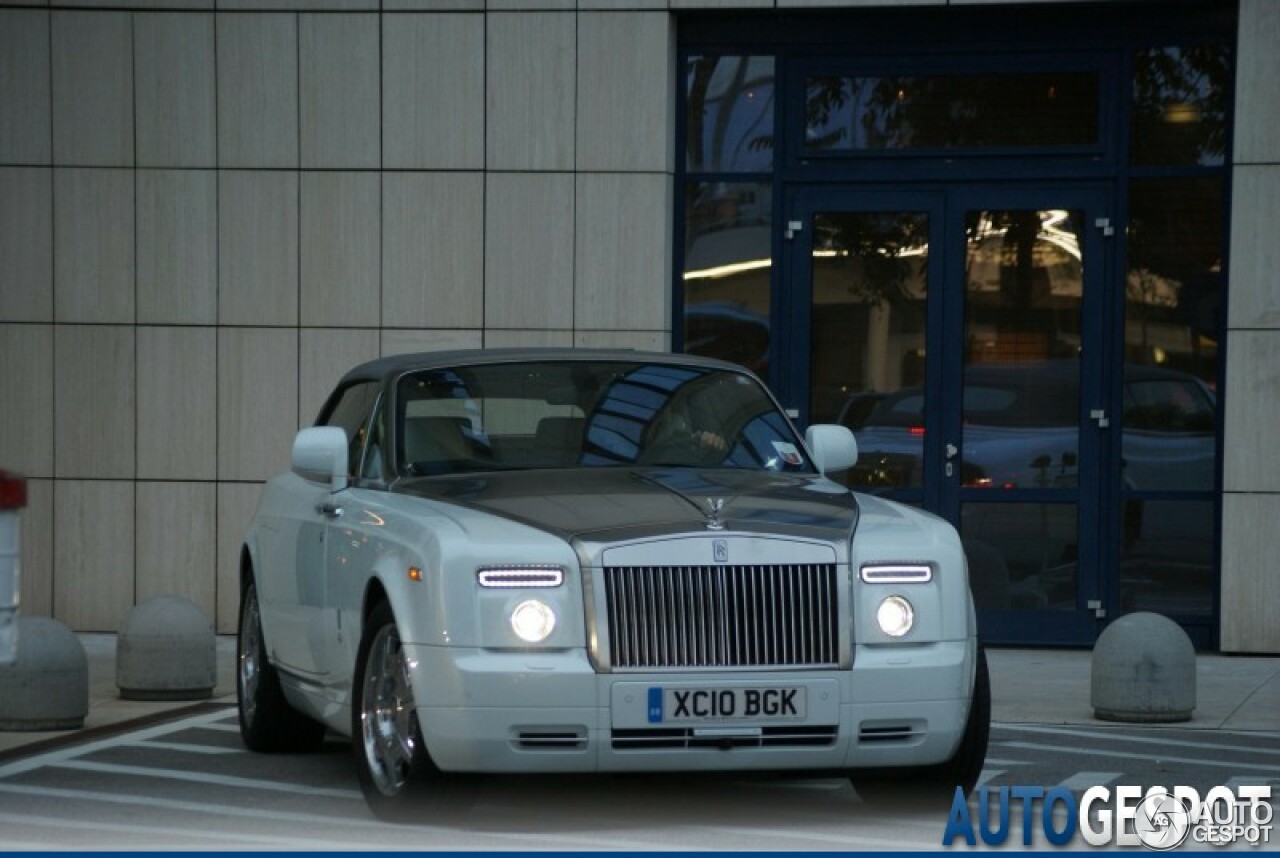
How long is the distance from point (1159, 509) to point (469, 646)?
9.05 m

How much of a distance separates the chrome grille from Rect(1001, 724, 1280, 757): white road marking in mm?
3724

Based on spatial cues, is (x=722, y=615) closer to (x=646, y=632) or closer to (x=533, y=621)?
(x=646, y=632)

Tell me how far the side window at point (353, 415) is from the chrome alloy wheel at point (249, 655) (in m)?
0.88

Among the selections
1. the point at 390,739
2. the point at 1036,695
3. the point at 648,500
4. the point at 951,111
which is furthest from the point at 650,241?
the point at 390,739

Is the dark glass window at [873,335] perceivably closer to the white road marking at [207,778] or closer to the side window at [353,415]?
the side window at [353,415]

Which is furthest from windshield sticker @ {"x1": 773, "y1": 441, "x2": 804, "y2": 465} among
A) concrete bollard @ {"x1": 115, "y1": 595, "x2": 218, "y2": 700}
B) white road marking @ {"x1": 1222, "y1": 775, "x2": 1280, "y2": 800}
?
concrete bollard @ {"x1": 115, "y1": 595, "x2": 218, "y2": 700}

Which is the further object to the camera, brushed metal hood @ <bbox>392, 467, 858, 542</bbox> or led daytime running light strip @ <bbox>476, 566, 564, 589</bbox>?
brushed metal hood @ <bbox>392, 467, 858, 542</bbox>

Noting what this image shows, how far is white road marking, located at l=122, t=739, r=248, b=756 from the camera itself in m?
10.2

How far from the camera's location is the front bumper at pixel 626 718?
7.39 m

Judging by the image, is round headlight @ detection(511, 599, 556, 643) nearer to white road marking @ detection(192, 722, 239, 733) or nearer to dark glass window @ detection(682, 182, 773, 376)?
white road marking @ detection(192, 722, 239, 733)

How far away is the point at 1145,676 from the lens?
1167 cm

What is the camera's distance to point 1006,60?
51.3ft

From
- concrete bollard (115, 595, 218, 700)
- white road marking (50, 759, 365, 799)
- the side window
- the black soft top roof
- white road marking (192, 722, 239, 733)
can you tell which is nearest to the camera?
white road marking (50, 759, 365, 799)

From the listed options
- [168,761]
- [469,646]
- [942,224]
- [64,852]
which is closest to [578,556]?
[469,646]
